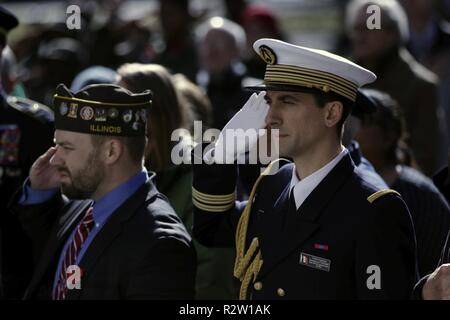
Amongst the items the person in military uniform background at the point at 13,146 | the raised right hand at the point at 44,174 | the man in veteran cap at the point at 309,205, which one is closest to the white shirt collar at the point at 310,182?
the man in veteran cap at the point at 309,205

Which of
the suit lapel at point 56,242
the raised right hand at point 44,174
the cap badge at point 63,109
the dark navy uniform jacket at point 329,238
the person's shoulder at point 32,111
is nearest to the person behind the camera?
the dark navy uniform jacket at point 329,238

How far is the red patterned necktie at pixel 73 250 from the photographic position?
4367 mm

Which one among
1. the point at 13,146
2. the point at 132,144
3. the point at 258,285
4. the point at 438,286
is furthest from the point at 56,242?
the point at 438,286

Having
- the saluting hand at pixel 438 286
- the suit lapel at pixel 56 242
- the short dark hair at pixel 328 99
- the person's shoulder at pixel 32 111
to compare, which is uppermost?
the person's shoulder at pixel 32 111

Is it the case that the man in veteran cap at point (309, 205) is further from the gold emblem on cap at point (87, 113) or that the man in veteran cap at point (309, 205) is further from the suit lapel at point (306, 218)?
the gold emblem on cap at point (87, 113)

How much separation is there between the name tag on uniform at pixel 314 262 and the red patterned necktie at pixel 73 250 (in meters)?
0.99

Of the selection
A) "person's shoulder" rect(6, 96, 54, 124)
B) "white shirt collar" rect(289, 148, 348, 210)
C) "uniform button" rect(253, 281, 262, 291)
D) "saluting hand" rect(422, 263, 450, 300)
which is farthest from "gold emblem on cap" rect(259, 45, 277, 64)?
"person's shoulder" rect(6, 96, 54, 124)

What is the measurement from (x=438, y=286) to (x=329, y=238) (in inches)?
21.2

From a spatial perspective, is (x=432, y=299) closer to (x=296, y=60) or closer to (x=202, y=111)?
(x=296, y=60)

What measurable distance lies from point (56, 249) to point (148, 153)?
0.94m

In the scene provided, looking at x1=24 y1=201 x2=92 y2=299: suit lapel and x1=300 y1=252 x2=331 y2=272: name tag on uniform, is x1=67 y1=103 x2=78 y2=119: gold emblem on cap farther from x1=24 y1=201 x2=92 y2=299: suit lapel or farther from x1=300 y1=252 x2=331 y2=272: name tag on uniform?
x1=300 y1=252 x2=331 y2=272: name tag on uniform

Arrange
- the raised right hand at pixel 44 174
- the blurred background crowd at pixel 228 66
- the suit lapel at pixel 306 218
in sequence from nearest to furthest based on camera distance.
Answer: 1. the suit lapel at pixel 306 218
2. the raised right hand at pixel 44 174
3. the blurred background crowd at pixel 228 66

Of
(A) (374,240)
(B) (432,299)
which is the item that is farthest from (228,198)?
(B) (432,299)

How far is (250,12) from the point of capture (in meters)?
9.30
